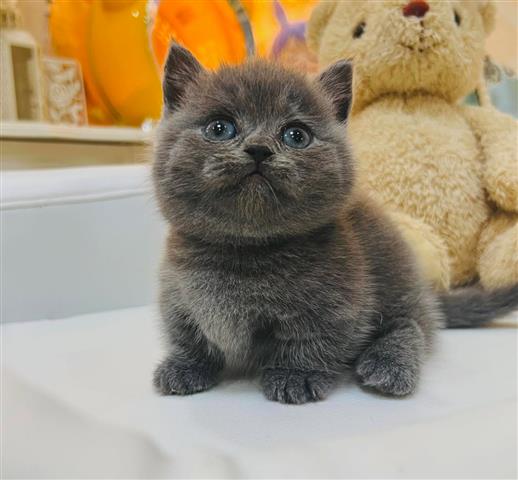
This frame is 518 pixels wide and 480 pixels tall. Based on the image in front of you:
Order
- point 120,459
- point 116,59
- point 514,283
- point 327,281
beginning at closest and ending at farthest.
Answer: point 120,459 → point 327,281 → point 514,283 → point 116,59

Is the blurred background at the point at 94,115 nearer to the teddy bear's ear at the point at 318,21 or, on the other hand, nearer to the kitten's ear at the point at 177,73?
the teddy bear's ear at the point at 318,21

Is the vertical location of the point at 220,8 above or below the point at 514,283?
above

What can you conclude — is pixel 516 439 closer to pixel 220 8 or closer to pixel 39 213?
pixel 39 213

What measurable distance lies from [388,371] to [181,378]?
25 centimetres

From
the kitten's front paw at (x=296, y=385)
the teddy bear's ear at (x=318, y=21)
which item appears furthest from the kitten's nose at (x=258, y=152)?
the teddy bear's ear at (x=318, y=21)

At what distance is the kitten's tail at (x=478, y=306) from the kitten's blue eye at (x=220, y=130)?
1.72ft

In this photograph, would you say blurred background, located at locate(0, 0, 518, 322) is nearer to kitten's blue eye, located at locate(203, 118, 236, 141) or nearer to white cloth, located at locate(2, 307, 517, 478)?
white cloth, located at locate(2, 307, 517, 478)

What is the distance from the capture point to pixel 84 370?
0.76 meters

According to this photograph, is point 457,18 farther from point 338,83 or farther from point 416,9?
point 338,83

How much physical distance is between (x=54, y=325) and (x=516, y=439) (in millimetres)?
803

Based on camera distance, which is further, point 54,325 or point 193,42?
point 193,42

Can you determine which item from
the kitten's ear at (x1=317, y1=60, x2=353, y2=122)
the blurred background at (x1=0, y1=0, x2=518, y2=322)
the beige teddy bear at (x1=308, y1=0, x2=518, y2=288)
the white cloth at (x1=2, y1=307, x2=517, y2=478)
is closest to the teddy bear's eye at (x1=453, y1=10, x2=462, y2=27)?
the beige teddy bear at (x1=308, y1=0, x2=518, y2=288)

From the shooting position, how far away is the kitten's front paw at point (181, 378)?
66 cm

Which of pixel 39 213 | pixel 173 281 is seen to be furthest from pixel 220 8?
pixel 173 281
